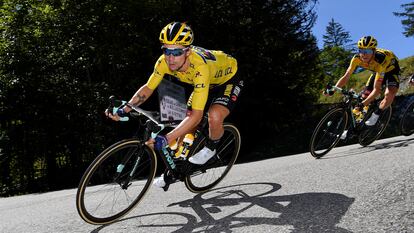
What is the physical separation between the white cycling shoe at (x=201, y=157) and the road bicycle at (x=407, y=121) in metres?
6.47

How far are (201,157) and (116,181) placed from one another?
3.62 feet

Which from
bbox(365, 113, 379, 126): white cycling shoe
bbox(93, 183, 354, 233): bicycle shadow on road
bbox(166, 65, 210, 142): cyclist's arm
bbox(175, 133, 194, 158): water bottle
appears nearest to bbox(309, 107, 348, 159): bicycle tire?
bbox(365, 113, 379, 126): white cycling shoe

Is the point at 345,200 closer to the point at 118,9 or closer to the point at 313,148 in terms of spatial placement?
the point at 313,148

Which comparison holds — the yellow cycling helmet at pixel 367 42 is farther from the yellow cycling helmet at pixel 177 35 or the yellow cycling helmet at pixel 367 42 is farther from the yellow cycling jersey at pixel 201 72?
the yellow cycling helmet at pixel 177 35

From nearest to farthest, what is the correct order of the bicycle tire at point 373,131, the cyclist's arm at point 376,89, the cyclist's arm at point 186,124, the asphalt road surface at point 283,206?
the asphalt road surface at point 283,206, the cyclist's arm at point 186,124, the cyclist's arm at point 376,89, the bicycle tire at point 373,131

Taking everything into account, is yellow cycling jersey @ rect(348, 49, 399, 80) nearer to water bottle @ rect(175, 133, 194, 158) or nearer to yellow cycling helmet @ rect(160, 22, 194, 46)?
water bottle @ rect(175, 133, 194, 158)

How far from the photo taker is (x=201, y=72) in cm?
430

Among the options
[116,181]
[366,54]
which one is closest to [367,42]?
[366,54]

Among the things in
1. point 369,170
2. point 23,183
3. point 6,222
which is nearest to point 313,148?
point 369,170

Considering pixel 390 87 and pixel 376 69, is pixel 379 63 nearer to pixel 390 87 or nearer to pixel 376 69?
pixel 376 69

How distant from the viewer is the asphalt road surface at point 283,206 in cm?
335

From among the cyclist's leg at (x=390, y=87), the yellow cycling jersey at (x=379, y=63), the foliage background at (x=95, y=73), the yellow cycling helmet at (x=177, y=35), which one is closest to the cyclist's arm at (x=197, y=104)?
the yellow cycling helmet at (x=177, y=35)

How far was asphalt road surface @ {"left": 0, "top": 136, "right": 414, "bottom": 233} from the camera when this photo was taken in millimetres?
3354

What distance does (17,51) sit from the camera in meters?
15.5
